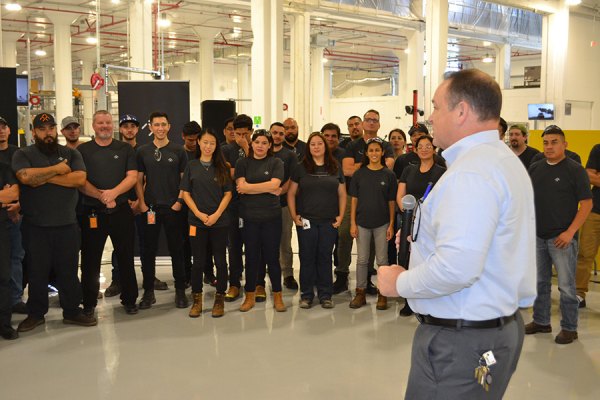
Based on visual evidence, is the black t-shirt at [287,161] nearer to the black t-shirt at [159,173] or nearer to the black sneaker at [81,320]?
the black t-shirt at [159,173]

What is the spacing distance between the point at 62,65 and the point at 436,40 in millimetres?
9219

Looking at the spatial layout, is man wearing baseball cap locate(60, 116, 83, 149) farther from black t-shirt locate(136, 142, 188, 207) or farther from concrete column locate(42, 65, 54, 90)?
concrete column locate(42, 65, 54, 90)

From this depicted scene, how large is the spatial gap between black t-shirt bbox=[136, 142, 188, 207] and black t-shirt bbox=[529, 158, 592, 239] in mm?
2927

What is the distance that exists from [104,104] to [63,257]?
3535 mm

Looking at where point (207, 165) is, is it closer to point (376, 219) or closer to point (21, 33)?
point (376, 219)

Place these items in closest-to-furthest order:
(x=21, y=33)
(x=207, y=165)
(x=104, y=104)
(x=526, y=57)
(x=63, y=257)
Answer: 1. (x=63, y=257)
2. (x=207, y=165)
3. (x=104, y=104)
4. (x=21, y=33)
5. (x=526, y=57)

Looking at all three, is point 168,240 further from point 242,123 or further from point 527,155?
point 527,155

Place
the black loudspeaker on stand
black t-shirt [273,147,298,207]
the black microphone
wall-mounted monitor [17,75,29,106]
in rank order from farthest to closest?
the black loudspeaker on stand → wall-mounted monitor [17,75,29,106] → black t-shirt [273,147,298,207] → the black microphone

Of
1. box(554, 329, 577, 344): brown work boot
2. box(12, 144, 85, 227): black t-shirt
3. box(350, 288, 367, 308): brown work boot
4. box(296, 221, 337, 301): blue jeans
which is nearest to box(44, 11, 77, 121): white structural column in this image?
box(12, 144, 85, 227): black t-shirt

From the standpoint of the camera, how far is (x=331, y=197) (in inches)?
201

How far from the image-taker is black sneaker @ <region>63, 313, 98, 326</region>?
179 inches

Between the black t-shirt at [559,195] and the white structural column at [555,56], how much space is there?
11.0 m

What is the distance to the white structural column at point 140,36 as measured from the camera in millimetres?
9875

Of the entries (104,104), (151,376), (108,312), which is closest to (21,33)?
(104,104)
